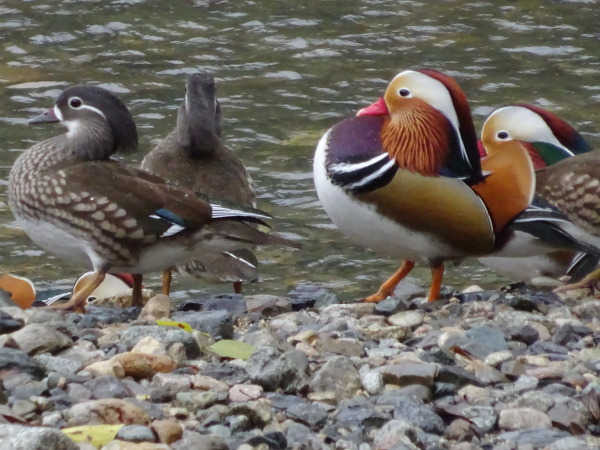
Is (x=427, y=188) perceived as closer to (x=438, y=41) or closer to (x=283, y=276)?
(x=283, y=276)

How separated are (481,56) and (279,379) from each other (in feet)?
→ 23.5

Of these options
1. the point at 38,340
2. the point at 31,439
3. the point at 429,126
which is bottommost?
the point at 38,340

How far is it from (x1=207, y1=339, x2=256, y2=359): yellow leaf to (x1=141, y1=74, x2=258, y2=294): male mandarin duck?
1.72 meters

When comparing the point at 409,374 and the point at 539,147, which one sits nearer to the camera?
the point at 409,374

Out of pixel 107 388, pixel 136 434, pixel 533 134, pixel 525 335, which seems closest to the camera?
pixel 136 434

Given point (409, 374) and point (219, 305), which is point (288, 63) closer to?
point (219, 305)

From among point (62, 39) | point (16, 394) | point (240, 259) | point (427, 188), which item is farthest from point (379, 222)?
point (62, 39)

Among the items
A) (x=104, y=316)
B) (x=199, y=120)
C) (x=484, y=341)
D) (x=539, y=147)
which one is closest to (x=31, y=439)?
(x=484, y=341)

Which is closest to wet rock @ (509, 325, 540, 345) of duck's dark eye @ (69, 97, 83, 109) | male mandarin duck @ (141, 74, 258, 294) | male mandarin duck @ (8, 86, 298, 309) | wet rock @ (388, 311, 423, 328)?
wet rock @ (388, 311, 423, 328)

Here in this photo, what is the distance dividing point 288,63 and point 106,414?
7190 mm

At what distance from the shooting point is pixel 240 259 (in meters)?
6.32

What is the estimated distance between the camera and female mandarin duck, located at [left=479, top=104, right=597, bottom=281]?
6031 millimetres

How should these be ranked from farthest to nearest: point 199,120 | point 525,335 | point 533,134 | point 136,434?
point 199,120
point 533,134
point 525,335
point 136,434

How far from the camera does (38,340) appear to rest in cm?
415
